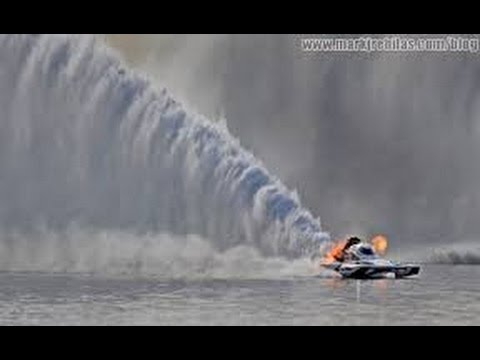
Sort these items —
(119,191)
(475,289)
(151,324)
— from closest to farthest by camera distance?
(151,324)
(119,191)
(475,289)

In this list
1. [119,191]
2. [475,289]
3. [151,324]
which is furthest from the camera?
[475,289]

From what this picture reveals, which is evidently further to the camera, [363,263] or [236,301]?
[363,263]

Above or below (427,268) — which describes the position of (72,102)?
above

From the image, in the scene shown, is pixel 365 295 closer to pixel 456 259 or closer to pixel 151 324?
pixel 456 259

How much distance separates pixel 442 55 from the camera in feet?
74.9

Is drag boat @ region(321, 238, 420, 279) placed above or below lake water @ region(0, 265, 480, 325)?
above

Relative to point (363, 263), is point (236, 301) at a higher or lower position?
lower

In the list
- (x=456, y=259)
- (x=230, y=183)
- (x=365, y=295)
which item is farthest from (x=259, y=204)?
(x=456, y=259)

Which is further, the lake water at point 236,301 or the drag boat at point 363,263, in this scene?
the drag boat at point 363,263

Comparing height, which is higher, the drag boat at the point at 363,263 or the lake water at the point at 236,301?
the drag boat at the point at 363,263

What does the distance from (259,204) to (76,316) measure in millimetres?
5863

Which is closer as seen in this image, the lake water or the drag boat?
the lake water
